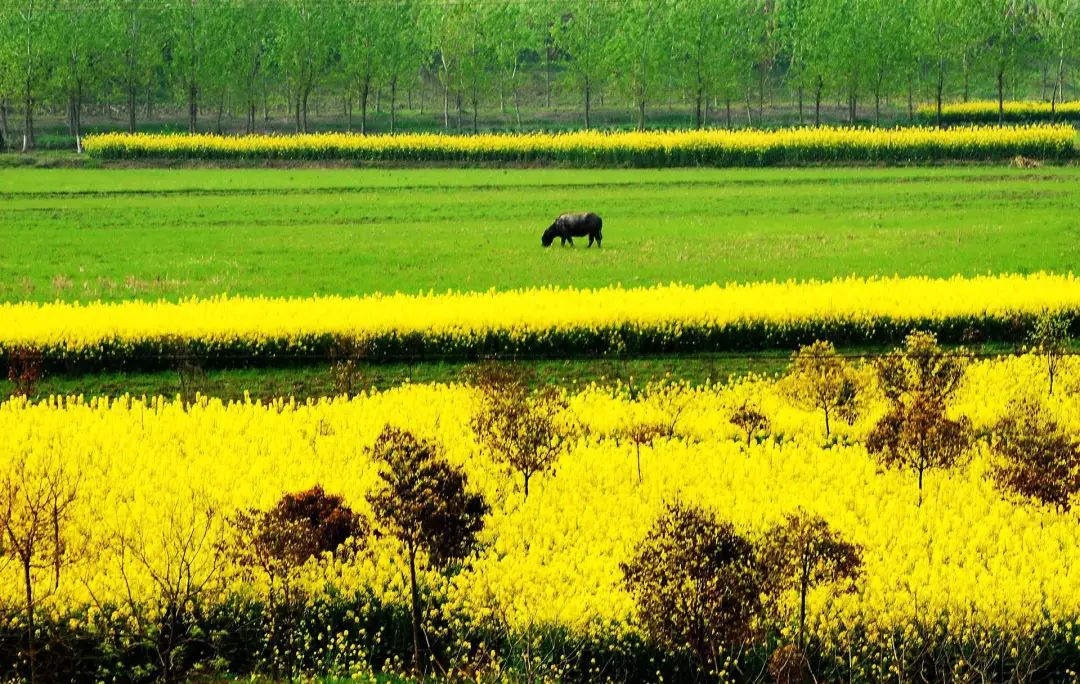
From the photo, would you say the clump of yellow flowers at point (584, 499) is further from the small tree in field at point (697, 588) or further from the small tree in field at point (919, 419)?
the small tree in field at point (697, 588)

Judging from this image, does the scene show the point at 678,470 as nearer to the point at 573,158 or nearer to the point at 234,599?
the point at 234,599

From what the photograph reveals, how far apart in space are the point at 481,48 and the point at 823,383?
68270 mm

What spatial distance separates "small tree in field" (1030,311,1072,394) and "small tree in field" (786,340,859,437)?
3.12 m

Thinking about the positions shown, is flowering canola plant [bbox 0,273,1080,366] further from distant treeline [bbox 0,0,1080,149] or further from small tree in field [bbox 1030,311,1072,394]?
distant treeline [bbox 0,0,1080,149]

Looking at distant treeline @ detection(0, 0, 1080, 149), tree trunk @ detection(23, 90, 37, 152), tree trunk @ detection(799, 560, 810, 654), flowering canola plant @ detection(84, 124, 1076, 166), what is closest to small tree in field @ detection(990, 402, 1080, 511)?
tree trunk @ detection(799, 560, 810, 654)

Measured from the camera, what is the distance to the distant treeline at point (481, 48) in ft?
Result: 251

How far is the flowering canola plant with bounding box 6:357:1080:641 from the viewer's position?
449 inches

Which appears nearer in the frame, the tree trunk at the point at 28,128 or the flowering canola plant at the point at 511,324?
the flowering canola plant at the point at 511,324

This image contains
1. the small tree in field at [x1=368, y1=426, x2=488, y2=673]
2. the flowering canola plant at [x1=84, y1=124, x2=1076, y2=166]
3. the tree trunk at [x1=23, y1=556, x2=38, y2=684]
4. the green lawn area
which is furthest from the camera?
the flowering canola plant at [x1=84, y1=124, x2=1076, y2=166]

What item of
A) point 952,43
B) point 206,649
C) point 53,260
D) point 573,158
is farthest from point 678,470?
point 952,43

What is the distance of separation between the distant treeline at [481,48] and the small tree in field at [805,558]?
218 feet

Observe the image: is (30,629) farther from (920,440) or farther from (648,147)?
(648,147)

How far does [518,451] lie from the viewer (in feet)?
48.7

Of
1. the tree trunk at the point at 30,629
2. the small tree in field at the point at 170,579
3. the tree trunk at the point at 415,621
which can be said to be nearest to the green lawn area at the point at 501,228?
the small tree in field at the point at 170,579
